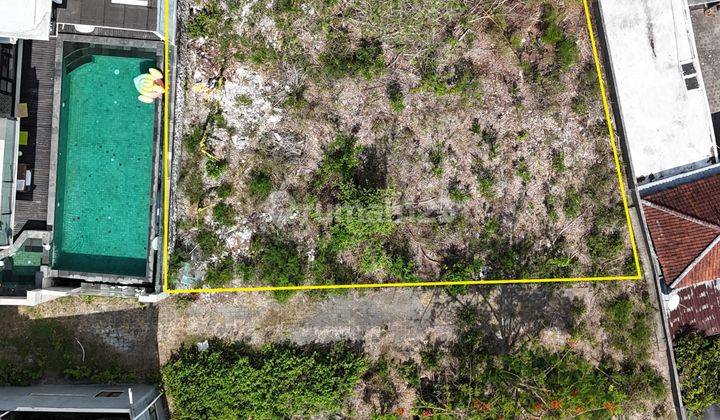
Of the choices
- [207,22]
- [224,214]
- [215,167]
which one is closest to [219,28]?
[207,22]

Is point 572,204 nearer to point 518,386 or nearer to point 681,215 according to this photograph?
point 681,215

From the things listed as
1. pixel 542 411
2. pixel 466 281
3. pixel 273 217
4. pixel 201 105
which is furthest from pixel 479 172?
pixel 201 105

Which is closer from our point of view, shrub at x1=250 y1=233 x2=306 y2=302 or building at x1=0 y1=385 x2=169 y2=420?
building at x1=0 y1=385 x2=169 y2=420

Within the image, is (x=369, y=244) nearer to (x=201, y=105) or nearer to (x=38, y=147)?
(x=201, y=105)

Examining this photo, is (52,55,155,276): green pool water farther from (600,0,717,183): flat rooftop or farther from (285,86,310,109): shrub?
(600,0,717,183): flat rooftop

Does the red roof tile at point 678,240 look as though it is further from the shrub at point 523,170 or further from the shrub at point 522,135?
the shrub at point 522,135

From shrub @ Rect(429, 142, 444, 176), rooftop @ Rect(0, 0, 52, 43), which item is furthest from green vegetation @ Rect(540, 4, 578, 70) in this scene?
rooftop @ Rect(0, 0, 52, 43)
